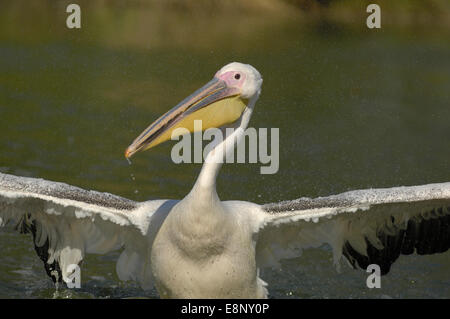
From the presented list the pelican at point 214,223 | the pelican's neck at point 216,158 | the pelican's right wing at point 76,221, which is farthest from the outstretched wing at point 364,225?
the pelican's right wing at point 76,221

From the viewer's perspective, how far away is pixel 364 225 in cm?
691

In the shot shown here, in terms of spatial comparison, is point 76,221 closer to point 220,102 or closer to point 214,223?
point 214,223

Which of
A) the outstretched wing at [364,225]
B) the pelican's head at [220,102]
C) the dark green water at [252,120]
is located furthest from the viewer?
the dark green water at [252,120]

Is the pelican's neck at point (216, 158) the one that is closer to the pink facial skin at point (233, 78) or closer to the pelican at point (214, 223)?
the pelican at point (214, 223)

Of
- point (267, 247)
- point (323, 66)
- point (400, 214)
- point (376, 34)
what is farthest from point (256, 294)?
point (376, 34)

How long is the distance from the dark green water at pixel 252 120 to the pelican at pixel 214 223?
29.6 inches

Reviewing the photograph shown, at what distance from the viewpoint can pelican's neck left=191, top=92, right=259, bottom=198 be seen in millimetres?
6113

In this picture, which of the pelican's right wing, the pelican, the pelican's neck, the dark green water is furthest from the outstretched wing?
the pelican's right wing

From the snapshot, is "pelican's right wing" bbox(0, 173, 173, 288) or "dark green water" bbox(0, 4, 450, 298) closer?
"pelican's right wing" bbox(0, 173, 173, 288)

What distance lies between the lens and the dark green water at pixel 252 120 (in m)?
8.22

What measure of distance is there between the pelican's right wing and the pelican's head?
2.62 feet

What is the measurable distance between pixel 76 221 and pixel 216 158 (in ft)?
4.92

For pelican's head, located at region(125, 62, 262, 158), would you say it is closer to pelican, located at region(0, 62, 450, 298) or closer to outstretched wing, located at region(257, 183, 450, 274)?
pelican, located at region(0, 62, 450, 298)

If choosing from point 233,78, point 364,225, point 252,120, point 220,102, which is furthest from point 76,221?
point 252,120
